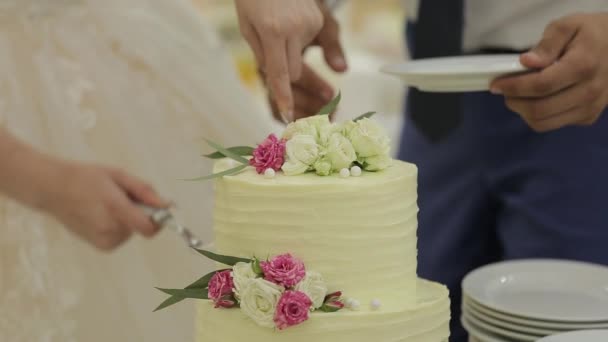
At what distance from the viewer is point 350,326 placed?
915 millimetres

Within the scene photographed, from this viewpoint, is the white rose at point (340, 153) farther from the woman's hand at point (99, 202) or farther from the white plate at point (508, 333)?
the woman's hand at point (99, 202)

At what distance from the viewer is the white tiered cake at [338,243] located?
0.92 meters

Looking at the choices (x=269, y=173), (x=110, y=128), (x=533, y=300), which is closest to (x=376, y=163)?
(x=269, y=173)

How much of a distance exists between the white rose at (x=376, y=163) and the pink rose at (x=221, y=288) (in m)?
0.21

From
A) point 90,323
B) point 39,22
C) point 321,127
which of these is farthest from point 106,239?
point 39,22

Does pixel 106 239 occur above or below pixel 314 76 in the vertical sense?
below

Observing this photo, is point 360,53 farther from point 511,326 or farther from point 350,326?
point 350,326

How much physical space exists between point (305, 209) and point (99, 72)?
119cm

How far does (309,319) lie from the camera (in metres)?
0.91

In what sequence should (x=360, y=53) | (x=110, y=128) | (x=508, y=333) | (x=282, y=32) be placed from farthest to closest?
(x=360, y=53) < (x=110, y=128) < (x=282, y=32) < (x=508, y=333)

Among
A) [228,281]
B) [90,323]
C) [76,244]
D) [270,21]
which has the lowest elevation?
[90,323]

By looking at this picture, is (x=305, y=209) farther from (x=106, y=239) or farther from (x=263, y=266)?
(x=106, y=239)

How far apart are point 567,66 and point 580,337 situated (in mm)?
449

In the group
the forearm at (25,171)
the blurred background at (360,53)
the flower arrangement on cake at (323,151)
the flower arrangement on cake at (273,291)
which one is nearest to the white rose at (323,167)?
the flower arrangement on cake at (323,151)
